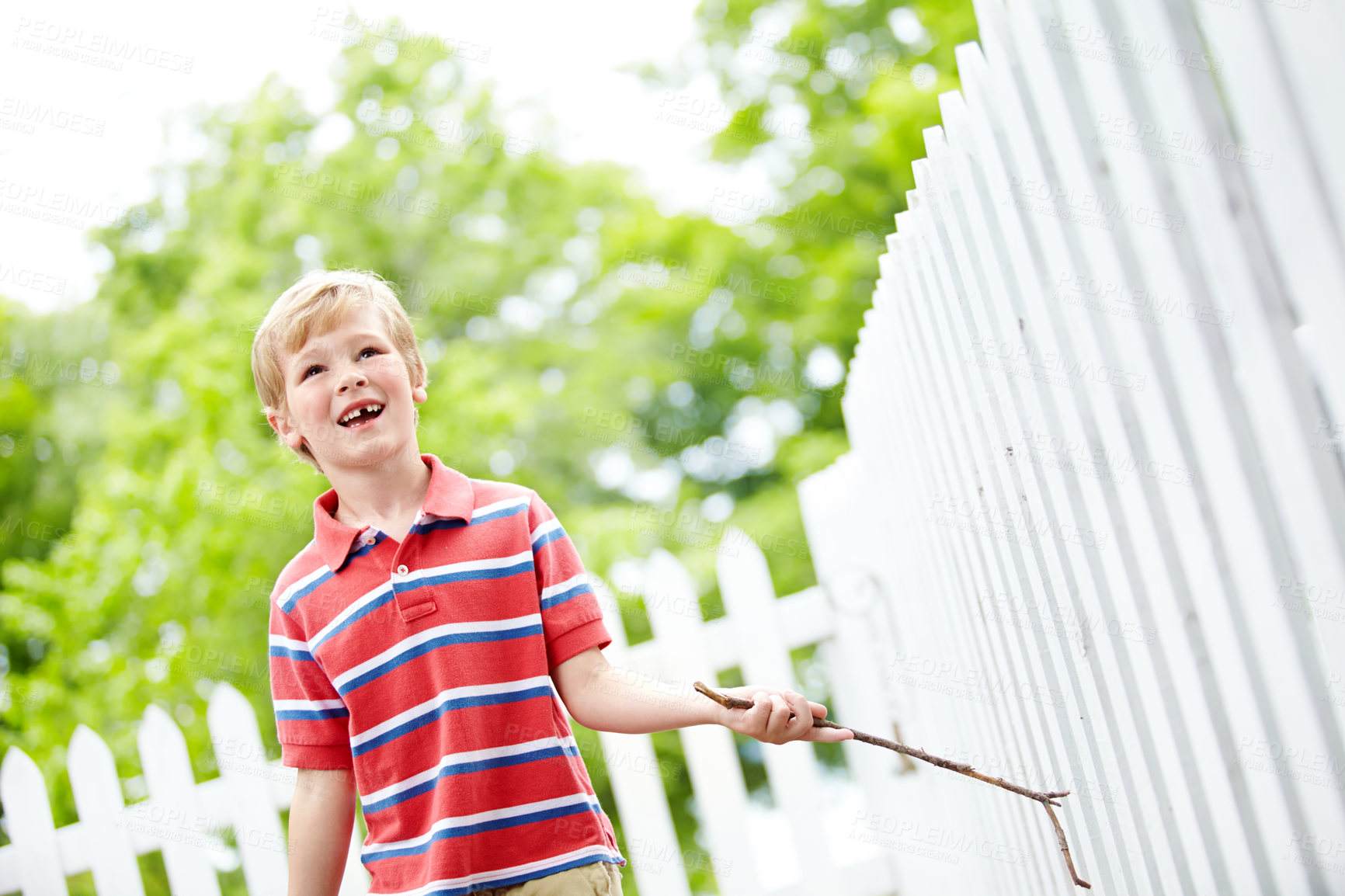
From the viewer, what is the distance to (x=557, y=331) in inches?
364

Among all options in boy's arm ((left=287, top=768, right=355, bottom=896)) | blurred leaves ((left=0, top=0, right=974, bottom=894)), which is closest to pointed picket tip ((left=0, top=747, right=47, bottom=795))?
boy's arm ((left=287, top=768, right=355, bottom=896))

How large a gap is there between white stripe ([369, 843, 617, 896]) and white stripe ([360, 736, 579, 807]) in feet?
0.56

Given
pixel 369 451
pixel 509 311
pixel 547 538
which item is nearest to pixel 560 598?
pixel 547 538

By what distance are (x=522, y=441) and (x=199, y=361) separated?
2557 mm

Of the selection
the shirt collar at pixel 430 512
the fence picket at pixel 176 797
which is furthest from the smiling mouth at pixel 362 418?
the fence picket at pixel 176 797

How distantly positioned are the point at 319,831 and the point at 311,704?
0.24 meters

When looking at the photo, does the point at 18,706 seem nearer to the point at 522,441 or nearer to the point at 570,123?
the point at 522,441

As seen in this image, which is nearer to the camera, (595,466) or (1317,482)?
(1317,482)

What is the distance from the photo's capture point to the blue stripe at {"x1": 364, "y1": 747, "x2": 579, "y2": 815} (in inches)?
63.5

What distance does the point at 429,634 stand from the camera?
168cm

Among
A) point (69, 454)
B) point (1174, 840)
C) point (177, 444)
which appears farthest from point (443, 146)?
point (1174, 840)

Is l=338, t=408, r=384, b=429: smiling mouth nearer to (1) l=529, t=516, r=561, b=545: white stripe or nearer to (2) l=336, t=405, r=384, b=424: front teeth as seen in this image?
(2) l=336, t=405, r=384, b=424: front teeth

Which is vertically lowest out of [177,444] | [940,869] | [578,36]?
[940,869]

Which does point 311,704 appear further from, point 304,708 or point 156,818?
point 156,818
